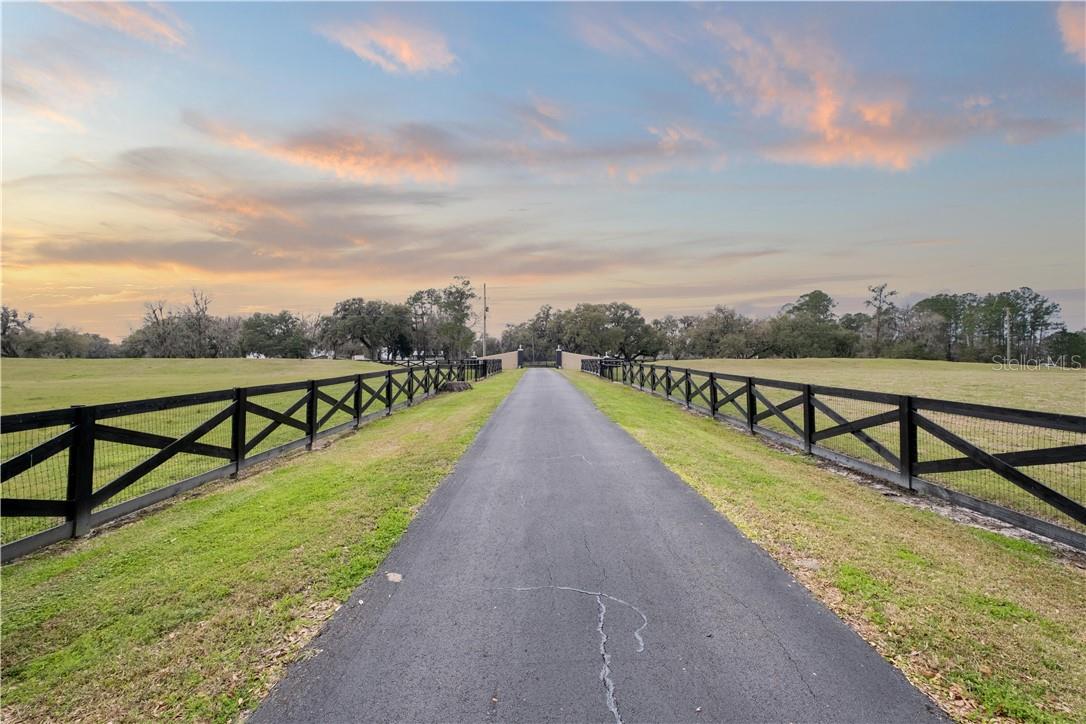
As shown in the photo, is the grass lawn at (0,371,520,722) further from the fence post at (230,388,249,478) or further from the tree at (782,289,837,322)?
the tree at (782,289,837,322)

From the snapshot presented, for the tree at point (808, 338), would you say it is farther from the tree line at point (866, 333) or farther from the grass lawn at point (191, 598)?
the grass lawn at point (191, 598)

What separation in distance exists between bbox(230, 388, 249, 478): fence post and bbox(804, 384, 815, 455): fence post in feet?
33.4

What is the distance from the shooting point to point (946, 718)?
2383mm

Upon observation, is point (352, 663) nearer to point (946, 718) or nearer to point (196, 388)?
point (946, 718)

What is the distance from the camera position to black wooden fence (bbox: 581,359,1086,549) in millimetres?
5000

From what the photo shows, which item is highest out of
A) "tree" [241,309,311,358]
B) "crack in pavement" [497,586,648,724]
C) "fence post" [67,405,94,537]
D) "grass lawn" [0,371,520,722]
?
"tree" [241,309,311,358]

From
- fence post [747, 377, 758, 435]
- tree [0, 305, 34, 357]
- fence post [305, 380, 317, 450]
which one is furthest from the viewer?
tree [0, 305, 34, 357]

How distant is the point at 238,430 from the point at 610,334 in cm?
7676

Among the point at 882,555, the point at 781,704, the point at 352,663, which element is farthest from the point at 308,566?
the point at 882,555

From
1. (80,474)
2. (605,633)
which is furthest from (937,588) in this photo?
(80,474)

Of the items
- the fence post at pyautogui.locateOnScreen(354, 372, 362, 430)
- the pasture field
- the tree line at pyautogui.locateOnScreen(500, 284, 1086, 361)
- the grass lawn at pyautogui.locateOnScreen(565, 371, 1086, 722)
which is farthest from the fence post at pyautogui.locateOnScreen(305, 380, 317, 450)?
the tree line at pyautogui.locateOnScreen(500, 284, 1086, 361)

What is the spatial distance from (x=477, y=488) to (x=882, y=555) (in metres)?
4.51

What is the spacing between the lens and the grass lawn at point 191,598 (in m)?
2.64

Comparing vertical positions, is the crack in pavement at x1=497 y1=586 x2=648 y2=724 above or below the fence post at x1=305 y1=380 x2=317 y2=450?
below
